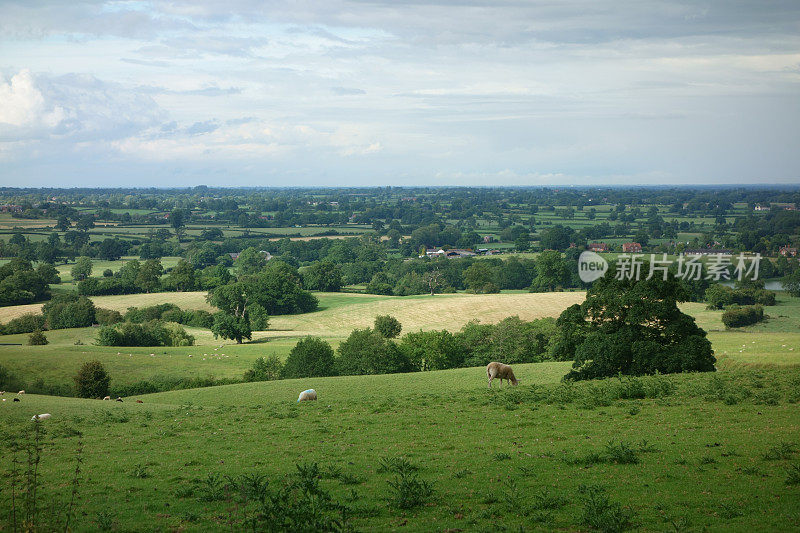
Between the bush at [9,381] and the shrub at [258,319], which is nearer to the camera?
the bush at [9,381]

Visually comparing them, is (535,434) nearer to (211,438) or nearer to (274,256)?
(211,438)

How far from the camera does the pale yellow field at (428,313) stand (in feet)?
270

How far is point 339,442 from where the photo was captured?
59.9 feet

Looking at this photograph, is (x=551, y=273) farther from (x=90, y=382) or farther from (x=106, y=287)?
(x=90, y=382)

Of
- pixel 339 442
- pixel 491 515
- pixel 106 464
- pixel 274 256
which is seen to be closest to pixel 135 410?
pixel 106 464

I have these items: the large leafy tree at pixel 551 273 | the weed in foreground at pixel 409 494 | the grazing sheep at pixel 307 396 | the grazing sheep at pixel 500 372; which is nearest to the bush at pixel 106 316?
the grazing sheep at pixel 307 396

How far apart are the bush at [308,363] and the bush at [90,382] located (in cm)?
1252

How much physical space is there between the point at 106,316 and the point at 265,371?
52150 millimetres

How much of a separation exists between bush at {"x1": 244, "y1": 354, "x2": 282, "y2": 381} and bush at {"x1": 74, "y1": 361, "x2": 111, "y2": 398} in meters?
9.94

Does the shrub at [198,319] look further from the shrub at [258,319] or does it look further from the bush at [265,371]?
the bush at [265,371]

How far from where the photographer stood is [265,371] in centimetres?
4478

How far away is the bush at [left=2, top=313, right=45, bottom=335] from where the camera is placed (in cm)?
7894

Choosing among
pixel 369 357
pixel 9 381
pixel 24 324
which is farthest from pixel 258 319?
pixel 9 381

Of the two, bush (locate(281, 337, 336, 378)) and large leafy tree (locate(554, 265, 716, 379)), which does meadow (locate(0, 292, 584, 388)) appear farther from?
large leafy tree (locate(554, 265, 716, 379))
